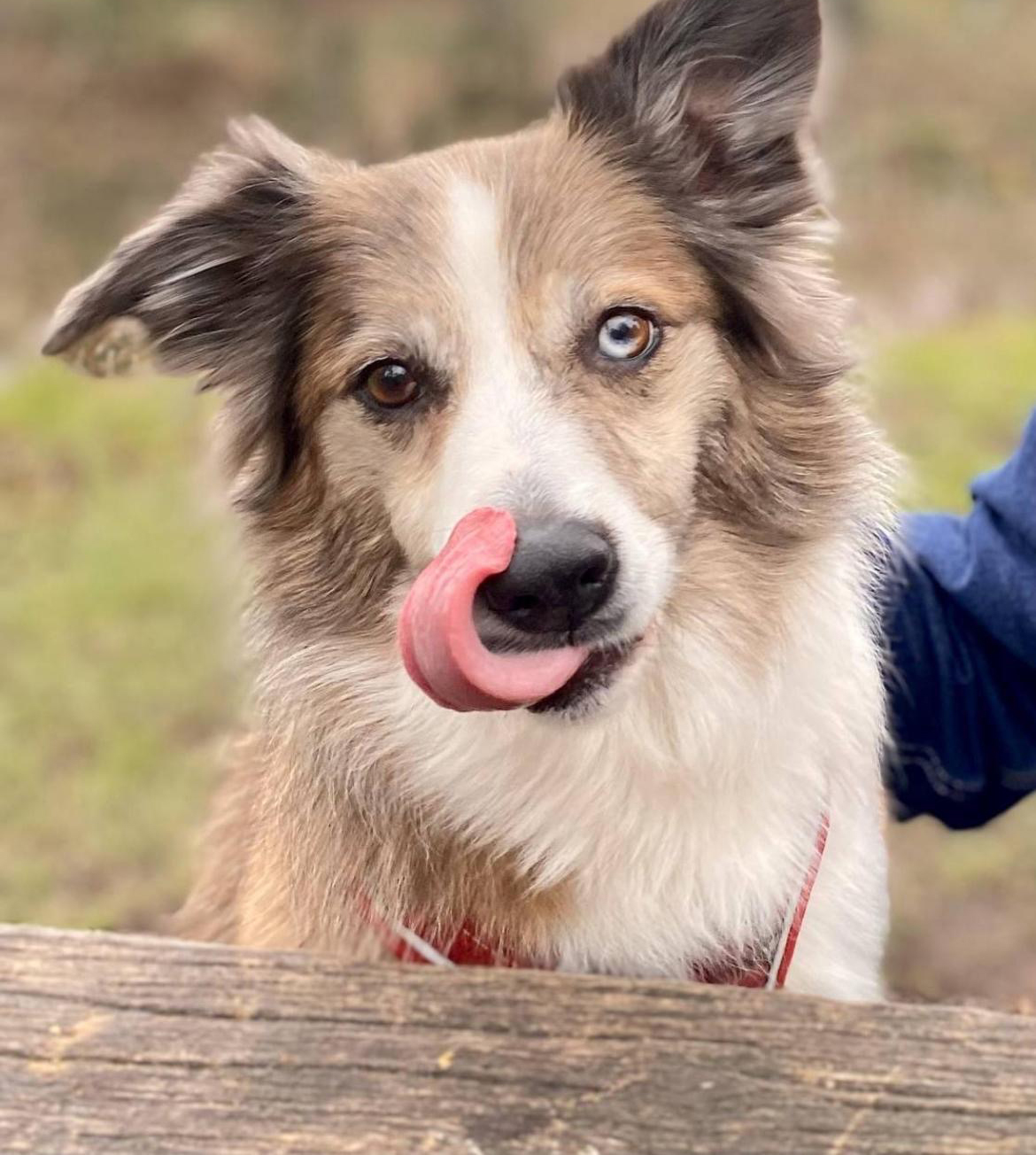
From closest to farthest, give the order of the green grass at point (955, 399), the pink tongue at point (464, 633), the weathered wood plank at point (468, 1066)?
the weathered wood plank at point (468, 1066) → the pink tongue at point (464, 633) → the green grass at point (955, 399)

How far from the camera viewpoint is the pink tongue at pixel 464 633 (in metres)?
1.43

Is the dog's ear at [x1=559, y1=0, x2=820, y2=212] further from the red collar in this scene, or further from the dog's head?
the red collar

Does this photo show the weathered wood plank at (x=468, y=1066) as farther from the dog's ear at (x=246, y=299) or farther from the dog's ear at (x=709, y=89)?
the dog's ear at (x=709, y=89)

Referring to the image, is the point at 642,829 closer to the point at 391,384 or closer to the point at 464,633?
the point at 464,633

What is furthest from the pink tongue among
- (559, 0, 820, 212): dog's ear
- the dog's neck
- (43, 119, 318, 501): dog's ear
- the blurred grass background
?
the blurred grass background

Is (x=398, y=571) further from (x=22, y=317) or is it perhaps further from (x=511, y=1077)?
(x=22, y=317)

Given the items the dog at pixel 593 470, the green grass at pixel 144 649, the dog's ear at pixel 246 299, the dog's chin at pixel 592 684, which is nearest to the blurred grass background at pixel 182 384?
the green grass at pixel 144 649

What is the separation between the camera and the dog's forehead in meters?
1.84

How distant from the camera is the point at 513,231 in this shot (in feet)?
6.07

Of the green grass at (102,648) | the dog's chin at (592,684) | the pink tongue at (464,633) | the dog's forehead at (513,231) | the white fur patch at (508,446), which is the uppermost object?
the dog's forehead at (513,231)

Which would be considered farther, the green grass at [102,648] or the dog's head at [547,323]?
the green grass at [102,648]

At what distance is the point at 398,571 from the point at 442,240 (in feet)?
1.74

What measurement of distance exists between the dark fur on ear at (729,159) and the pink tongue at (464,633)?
708 millimetres

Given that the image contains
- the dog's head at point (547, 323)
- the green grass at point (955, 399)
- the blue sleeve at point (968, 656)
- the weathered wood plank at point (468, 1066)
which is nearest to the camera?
the weathered wood plank at point (468, 1066)
